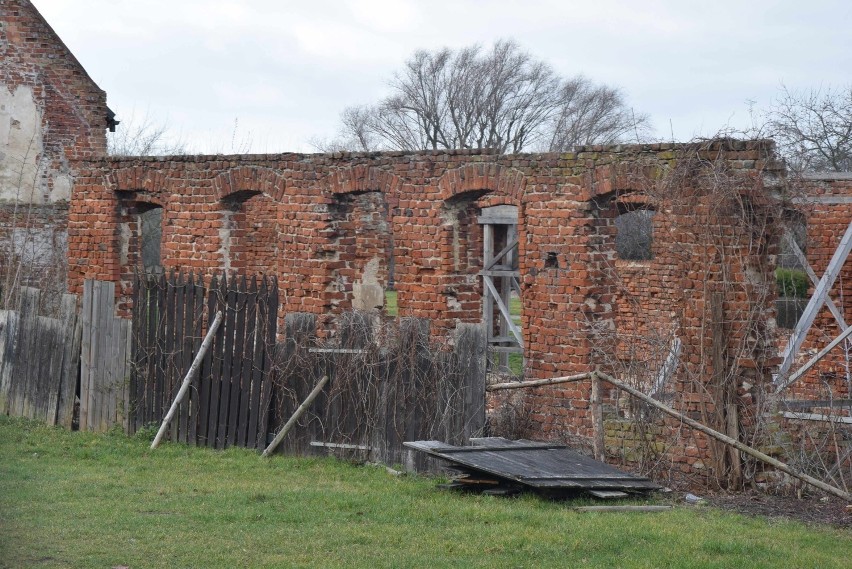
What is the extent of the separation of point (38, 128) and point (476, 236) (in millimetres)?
11499

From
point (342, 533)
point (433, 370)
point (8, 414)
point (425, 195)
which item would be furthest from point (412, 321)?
point (8, 414)

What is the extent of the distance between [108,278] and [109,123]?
7.23m

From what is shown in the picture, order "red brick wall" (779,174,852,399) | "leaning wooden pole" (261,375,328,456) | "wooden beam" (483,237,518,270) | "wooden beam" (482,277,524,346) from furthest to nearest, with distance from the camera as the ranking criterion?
"wooden beam" (483,237,518,270) < "wooden beam" (482,277,524,346) < "red brick wall" (779,174,852,399) < "leaning wooden pole" (261,375,328,456)

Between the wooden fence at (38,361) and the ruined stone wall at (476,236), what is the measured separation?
212 centimetres

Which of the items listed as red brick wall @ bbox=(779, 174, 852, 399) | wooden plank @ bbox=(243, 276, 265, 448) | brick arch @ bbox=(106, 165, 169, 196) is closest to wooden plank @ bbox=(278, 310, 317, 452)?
wooden plank @ bbox=(243, 276, 265, 448)

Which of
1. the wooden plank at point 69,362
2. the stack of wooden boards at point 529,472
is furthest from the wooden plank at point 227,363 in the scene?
the stack of wooden boards at point 529,472

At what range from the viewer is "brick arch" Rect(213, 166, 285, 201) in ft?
46.5

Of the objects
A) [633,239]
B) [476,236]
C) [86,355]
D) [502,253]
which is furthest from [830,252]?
[633,239]

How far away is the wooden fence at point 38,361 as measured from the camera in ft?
44.1

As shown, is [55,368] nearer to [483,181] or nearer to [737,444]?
[483,181]

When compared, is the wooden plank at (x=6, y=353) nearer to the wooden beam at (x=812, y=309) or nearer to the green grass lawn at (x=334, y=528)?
the green grass lawn at (x=334, y=528)

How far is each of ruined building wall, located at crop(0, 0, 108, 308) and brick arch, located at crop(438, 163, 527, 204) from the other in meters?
10.6

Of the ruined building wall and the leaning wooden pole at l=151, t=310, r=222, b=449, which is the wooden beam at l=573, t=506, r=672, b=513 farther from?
the ruined building wall

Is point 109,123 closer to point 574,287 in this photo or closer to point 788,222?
point 574,287
